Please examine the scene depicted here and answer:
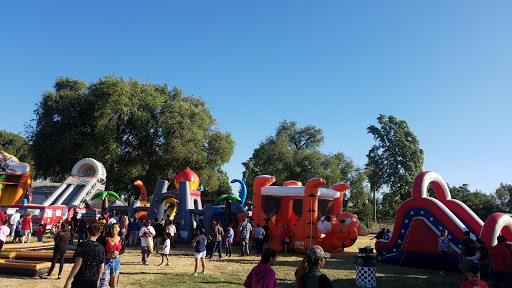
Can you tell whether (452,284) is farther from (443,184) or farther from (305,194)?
(305,194)

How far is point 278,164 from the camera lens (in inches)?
1457

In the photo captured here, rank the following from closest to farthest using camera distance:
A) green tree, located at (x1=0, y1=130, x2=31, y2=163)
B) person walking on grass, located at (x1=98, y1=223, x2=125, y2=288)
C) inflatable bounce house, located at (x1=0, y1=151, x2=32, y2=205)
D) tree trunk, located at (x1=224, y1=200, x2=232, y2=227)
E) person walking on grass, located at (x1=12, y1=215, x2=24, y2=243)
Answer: person walking on grass, located at (x1=98, y1=223, x2=125, y2=288) → person walking on grass, located at (x1=12, y1=215, x2=24, y2=243) → tree trunk, located at (x1=224, y1=200, x2=232, y2=227) → inflatable bounce house, located at (x1=0, y1=151, x2=32, y2=205) → green tree, located at (x1=0, y1=130, x2=31, y2=163)

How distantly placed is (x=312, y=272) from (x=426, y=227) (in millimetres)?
9741

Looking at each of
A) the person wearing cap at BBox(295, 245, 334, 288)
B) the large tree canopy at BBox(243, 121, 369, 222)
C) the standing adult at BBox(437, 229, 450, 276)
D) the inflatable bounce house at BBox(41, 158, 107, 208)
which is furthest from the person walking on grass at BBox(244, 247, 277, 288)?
the large tree canopy at BBox(243, 121, 369, 222)

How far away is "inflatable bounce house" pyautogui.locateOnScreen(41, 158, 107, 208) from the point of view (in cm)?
2245

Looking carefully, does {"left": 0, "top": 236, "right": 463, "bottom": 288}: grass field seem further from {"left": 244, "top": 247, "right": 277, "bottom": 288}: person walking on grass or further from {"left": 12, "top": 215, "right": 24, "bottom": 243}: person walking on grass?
{"left": 12, "top": 215, "right": 24, "bottom": 243}: person walking on grass

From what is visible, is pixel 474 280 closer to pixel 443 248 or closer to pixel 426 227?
pixel 443 248

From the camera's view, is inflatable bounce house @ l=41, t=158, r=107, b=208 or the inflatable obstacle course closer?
the inflatable obstacle course

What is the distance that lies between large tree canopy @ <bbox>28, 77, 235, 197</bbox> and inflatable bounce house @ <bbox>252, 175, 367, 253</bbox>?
1447 cm

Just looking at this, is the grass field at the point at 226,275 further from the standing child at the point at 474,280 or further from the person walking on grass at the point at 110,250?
the standing child at the point at 474,280

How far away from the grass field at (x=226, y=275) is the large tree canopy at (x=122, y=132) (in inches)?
651

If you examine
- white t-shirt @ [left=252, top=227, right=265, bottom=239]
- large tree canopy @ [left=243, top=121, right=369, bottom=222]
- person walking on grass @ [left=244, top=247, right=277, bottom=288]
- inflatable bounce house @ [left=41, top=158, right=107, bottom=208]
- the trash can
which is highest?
large tree canopy @ [left=243, top=121, right=369, bottom=222]

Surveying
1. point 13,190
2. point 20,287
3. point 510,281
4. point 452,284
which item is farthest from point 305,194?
point 13,190

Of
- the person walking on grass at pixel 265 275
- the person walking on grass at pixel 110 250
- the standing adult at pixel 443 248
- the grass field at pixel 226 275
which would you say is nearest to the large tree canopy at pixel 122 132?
the grass field at pixel 226 275
